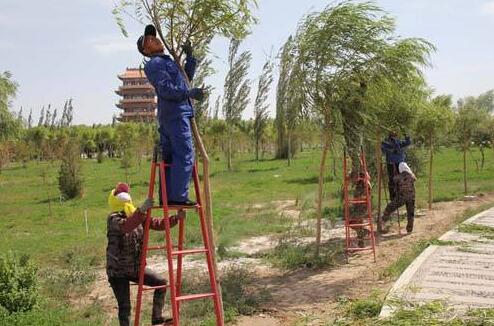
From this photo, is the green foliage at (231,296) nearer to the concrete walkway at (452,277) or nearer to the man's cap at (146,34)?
the concrete walkway at (452,277)

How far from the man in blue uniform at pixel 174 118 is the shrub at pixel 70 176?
19190 mm

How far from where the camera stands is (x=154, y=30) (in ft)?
17.6

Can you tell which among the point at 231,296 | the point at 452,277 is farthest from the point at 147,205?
the point at 452,277

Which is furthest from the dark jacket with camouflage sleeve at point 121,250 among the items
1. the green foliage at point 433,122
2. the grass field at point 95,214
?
the green foliage at point 433,122

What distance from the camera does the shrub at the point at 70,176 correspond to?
77.1 feet

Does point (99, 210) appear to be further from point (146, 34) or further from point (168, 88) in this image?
point (168, 88)

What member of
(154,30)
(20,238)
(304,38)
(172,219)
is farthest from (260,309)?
(20,238)

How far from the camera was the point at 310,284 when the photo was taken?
8.53 meters

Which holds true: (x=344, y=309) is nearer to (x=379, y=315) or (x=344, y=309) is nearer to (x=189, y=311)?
(x=379, y=315)

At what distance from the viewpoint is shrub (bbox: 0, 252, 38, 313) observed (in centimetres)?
716

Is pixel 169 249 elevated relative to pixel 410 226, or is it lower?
elevated

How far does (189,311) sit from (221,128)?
4215 centimetres

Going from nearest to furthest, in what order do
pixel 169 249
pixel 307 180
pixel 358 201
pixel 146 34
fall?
pixel 169 249, pixel 146 34, pixel 358 201, pixel 307 180

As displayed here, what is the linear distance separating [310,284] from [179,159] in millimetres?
4250
